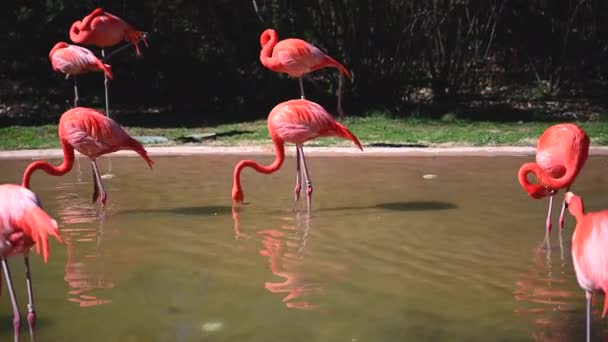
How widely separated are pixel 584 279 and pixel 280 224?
254cm

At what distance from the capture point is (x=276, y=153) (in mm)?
5844

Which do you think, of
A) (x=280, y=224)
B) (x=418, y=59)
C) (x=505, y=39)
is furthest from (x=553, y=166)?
(x=505, y=39)

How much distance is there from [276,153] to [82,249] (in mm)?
1837

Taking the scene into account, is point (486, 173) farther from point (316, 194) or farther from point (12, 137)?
point (12, 137)

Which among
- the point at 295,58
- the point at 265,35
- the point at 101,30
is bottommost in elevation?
the point at 295,58

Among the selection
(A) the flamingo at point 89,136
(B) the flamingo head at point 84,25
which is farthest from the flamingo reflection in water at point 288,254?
(B) the flamingo head at point 84,25

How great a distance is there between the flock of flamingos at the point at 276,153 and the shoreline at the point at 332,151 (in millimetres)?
951

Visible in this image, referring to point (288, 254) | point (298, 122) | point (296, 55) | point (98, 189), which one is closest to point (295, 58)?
point (296, 55)

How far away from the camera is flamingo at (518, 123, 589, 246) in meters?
4.47

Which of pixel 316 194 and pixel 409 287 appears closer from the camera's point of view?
pixel 409 287

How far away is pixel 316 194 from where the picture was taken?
5.89 m

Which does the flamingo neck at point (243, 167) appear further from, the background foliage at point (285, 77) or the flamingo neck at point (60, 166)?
the background foliage at point (285, 77)

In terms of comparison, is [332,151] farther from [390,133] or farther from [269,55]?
[390,133]

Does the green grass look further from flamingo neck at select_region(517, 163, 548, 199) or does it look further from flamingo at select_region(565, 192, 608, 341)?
flamingo at select_region(565, 192, 608, 341)
